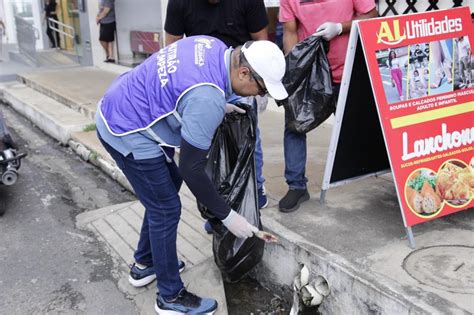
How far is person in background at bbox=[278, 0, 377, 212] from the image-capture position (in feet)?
10.8

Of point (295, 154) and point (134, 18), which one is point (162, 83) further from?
point (134, 18)

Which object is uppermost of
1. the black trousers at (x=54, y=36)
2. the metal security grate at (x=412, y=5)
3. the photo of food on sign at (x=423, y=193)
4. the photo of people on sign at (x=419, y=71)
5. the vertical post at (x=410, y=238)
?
the metal security grate at (x=412, y=5)

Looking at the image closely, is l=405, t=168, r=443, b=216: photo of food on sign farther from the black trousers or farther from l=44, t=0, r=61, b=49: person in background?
the black trousers

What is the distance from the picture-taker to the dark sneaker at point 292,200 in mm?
3525

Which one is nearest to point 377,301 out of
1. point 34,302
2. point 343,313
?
point 343,313

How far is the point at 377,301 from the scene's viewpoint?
8.43 feet

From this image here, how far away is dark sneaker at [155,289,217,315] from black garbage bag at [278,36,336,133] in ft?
3.98

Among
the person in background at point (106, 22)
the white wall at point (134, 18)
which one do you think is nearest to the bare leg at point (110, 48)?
the person in background at point (106, 22)

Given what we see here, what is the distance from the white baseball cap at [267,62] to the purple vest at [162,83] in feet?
0.50

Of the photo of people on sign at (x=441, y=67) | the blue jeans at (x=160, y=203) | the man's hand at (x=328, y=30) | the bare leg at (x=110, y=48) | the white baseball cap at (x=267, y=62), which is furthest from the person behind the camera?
the bare leg at (x=110, y=48)

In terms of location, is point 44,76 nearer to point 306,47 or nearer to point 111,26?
point 111,26

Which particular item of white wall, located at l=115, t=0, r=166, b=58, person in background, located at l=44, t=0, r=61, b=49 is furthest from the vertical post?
person in background, located at l=44, t=0, r=61, b=49

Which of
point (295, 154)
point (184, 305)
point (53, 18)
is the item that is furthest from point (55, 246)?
point (53, 18)

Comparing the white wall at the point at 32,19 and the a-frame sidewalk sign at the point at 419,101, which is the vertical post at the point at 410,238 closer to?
the a-frame sidewalk sign at the point at 419,101
